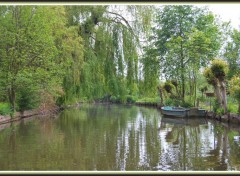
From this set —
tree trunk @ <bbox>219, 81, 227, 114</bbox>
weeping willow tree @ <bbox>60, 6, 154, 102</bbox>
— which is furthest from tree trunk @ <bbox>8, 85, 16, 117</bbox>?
tree trunk @ <bbox>219, 81, 227, 114</bbox>

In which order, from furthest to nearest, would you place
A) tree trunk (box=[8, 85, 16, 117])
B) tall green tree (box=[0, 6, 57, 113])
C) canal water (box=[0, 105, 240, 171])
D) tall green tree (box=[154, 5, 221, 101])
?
tall green tree (box=[154, 5, 221, 101]) < tree trunk (box=[8, 85, 16, 117]) < tall green tree (box=[0, 6, 57, 113]) < canal water (box=[0, 105, 240, 171])

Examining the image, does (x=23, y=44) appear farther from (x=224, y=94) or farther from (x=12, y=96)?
(x=224, y=94)

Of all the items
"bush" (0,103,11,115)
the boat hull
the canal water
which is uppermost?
"bush" (0,103,11,115)

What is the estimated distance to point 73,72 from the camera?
76.4 feet

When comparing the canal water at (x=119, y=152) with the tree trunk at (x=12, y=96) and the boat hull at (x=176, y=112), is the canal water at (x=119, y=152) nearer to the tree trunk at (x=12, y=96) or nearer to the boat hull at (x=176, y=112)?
the tree trunk at (x=12, y=96)

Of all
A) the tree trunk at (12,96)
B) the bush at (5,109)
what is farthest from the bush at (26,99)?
the bush at (5,109)

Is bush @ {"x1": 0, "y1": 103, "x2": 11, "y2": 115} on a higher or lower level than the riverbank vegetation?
lower

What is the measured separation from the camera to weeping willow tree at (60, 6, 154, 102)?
2120 cm

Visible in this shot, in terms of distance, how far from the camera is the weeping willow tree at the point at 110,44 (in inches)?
835

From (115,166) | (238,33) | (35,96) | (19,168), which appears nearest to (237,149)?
(115,166)

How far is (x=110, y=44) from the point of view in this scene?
21.4 metres

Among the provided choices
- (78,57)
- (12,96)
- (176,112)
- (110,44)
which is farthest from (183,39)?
(12,96)

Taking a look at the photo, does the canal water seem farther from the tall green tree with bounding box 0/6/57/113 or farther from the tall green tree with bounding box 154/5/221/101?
the tall green tree with bounding box 154/5/221/101

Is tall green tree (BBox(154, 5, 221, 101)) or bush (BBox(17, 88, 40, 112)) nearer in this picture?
bush (BBox(17, 88, 40, 112))
